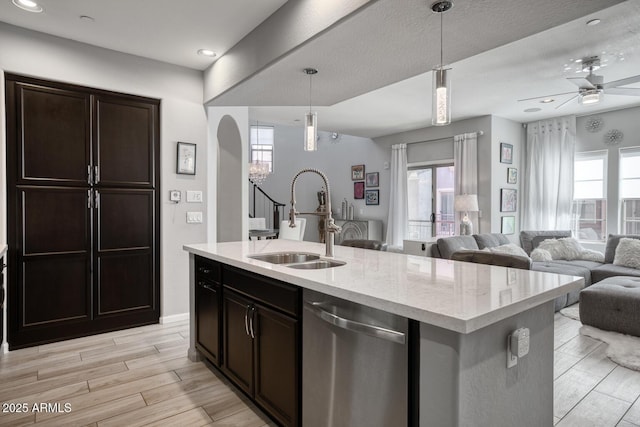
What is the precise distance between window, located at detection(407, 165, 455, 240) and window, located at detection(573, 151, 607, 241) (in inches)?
74.9

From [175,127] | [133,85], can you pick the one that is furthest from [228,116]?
[133,85]

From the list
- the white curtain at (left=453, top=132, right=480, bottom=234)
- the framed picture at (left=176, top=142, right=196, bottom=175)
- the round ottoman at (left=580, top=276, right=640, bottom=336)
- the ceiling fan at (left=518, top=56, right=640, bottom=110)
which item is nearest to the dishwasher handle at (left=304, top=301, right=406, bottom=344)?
the framed picture at (left=176, top=142, right=196, bottom=175)

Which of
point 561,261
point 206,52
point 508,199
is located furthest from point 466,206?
point 206,52

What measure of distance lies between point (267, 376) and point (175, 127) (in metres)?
2.84

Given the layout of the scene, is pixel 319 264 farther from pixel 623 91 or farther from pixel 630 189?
pixel 630 189

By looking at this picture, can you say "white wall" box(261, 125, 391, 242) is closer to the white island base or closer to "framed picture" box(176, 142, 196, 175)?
"framed picture" box(176, 142, 196, 175)

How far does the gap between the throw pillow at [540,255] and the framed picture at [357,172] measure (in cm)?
379

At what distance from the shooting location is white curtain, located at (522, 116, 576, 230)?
18.9 feet

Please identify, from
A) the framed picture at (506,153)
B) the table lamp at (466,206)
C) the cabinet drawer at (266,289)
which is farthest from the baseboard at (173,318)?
the framed picture at (506,153)

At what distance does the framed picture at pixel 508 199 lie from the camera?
5.98 m

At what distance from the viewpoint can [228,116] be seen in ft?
14.6

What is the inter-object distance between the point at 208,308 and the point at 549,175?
228 inches

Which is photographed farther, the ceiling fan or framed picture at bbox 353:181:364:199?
framed picture at bbox 353:181:364:199

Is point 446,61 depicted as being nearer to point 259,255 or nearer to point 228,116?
point 259,255
